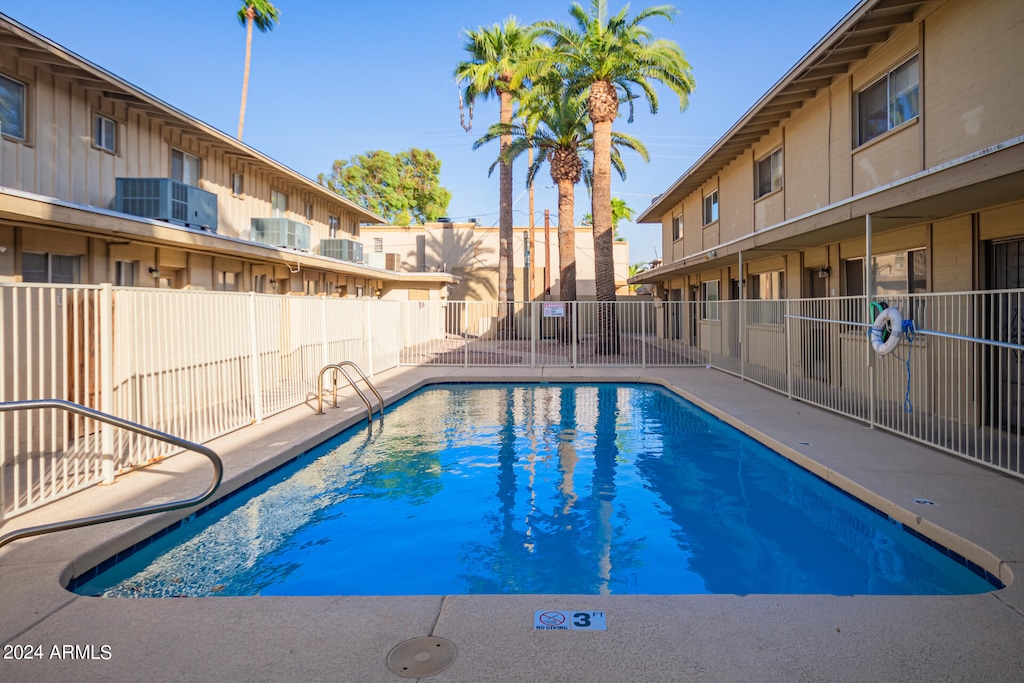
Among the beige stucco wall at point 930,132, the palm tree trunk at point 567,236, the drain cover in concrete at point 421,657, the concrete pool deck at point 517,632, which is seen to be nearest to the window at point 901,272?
the beige stucco wall at point 930,132

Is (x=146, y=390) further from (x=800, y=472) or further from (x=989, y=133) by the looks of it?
(x=989, y=133)

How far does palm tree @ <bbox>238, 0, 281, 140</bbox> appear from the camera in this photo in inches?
1208

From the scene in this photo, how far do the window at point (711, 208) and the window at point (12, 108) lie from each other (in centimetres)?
1714

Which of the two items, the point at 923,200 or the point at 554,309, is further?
the point at 554,309

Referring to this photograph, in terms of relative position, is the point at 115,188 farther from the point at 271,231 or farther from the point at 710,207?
the point at 710,207

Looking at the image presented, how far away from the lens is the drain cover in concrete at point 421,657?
2857 millimetres

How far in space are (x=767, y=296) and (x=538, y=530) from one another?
13.2m

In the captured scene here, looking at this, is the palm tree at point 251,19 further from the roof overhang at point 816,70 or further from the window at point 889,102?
the window at point 889,102

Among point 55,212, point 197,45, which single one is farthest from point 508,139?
point 55,212

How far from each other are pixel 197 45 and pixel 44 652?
105 ft

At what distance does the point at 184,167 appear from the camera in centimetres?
1402

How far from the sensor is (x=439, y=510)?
6.33 m

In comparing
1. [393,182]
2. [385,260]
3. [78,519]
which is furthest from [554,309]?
[393,182]

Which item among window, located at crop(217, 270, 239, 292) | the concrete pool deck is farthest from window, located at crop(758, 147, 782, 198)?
window, located at crop(217, 270, 239, 292)
